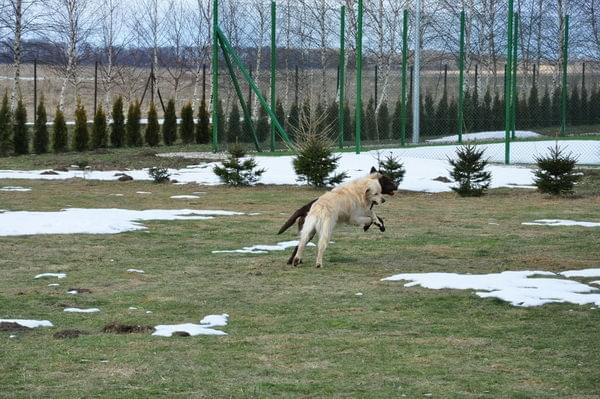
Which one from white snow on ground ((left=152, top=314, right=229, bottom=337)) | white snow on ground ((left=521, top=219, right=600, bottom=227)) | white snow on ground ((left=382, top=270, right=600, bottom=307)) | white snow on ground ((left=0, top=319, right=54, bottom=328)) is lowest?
white snow on ground ((left=152, top=314, right=229, bottom=337))

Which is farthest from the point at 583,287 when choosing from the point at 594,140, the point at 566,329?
the point at 594,140

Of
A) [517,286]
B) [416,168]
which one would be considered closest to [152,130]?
[416,168]

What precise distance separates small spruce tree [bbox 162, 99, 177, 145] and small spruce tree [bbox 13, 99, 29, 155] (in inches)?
180

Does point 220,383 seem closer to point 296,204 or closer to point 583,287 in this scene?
point 583,287

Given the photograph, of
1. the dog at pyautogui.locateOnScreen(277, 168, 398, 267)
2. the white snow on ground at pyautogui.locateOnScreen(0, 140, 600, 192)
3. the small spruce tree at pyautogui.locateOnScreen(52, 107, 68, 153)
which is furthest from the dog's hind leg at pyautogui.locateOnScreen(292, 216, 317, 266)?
the small spruce tree at pyautogui.locateOnScreen(52, 107, 68, 153)

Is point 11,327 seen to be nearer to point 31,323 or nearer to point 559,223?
point 31,323

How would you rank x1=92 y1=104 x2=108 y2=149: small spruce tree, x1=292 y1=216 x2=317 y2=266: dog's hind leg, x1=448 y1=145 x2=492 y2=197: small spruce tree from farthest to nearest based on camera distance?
x1=92 y1=104 x2=108 y2=149: small spruce tree, x1=448 y1=145 x2=492 y2=197: small spruce tree, x1=292 y1=216 x2=317 y2=266: dog's hind leg

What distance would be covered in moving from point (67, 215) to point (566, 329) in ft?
33.2

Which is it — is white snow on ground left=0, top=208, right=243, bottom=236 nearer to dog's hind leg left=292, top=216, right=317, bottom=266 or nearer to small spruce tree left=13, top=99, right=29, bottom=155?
dog's hind leg left=292, top=216, right=317, bottom=266

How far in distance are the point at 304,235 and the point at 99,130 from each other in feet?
83.7

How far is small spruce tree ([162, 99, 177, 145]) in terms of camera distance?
3844cm

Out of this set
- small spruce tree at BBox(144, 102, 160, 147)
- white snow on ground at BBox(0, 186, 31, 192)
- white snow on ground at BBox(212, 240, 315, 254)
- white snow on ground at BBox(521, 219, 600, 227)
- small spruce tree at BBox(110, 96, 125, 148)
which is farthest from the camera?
small spruce tree at BBox(144, 102, 160, 147)

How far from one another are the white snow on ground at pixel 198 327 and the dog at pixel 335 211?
3173 millimetres

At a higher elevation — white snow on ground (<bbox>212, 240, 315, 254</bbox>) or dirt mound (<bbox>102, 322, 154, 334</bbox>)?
white snow on ground (<bbox>212, 240, 315, 254</bbox>)
